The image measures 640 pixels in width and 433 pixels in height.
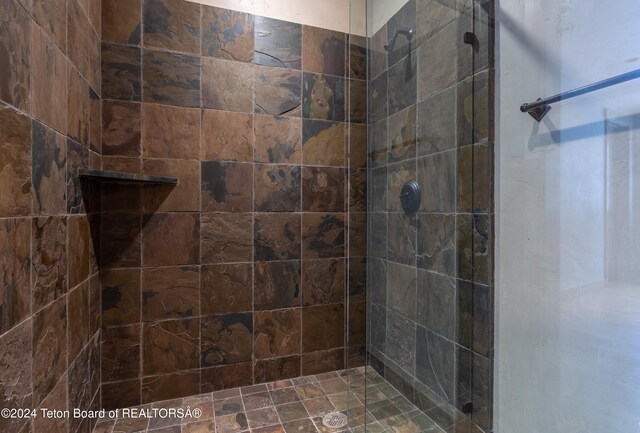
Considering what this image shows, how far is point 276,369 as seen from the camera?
5.60ft

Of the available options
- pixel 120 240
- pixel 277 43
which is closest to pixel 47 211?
pixel 120 240

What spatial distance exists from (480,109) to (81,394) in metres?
1.93

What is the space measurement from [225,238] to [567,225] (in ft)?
4.76

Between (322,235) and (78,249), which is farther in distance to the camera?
(322,235)

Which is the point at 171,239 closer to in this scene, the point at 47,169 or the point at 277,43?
the point at 47,169

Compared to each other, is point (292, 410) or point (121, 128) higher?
point (121, 128)

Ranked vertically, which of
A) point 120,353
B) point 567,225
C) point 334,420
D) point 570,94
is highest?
point 570,94

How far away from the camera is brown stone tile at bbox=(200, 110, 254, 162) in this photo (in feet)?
5.18

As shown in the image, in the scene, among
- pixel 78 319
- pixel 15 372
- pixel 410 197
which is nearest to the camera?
pixel 15 372

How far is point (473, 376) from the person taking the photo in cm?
116

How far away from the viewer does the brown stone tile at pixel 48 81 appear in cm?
87

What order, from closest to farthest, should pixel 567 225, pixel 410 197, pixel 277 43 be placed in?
pixel 567 225 < pixel 410 197 < pixel 277 43

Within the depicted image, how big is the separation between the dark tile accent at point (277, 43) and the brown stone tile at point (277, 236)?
0.87 metres

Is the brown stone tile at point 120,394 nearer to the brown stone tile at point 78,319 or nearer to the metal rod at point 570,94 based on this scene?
the brown stone tile at point 78,319
